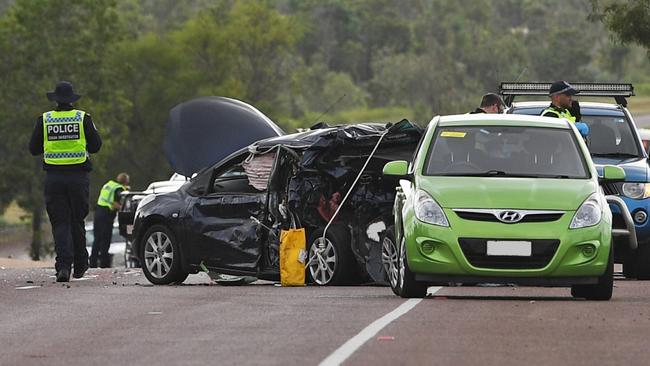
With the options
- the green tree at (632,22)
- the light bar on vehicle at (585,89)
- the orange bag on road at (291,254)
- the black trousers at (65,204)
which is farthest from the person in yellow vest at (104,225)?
the orange bag on road at (291,254)

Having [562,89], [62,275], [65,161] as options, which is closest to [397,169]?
[562,89]

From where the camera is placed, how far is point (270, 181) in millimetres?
19750

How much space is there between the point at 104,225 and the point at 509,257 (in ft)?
63.3

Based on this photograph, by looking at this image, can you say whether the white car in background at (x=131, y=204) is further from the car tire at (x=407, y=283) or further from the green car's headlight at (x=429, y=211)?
the green car's headlight at (x=429, y=211)

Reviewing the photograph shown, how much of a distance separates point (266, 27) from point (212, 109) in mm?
61453

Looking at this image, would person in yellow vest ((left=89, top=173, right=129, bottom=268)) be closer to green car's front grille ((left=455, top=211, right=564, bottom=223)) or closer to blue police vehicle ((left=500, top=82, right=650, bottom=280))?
blue police vehicle ((left=500, top=82, right=650, bottom=280))

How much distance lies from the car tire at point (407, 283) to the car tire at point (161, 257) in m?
4.38

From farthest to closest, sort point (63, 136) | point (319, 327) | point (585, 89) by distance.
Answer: point (585, 89)
point (63, 136)
point (319, 327)

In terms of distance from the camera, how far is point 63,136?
65.2 feet

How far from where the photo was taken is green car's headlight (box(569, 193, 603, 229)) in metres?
15.6

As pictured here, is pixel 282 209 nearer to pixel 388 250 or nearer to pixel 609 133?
pixel 388 250

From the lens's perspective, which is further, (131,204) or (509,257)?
(131,204)

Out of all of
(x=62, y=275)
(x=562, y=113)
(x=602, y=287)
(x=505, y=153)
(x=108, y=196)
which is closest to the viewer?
(x=602, y=287)

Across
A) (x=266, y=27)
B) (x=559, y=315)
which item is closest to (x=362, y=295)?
(x=559, y=315)
